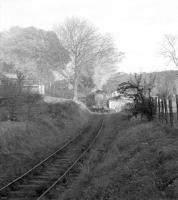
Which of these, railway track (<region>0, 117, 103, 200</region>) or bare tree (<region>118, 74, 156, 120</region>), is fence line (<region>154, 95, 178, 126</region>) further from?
railway track (<region>0, 117, 103, 200</region>)

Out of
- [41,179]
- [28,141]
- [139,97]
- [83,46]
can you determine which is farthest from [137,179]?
[83,46]

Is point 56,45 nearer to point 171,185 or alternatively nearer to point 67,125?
point 67,125

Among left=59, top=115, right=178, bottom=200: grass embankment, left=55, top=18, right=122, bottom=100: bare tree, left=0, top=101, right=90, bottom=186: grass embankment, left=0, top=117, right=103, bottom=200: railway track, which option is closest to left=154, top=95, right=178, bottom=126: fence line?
left=59, top=115, right=178, bottom=200: grass embankment

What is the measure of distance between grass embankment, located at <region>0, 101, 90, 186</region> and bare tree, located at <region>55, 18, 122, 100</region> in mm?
22490

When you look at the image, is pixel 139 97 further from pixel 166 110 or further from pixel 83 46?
pixel 83 46

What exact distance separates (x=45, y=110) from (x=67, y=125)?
3.55 meters

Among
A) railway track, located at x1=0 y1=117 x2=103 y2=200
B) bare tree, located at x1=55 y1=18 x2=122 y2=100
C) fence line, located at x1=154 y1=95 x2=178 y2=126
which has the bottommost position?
railway track, located at x1=0 y1=117 x2=103 y2=200

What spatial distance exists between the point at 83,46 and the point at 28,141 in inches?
1357

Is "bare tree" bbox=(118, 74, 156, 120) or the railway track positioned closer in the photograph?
the railway track

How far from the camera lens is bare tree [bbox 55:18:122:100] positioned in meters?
51.5

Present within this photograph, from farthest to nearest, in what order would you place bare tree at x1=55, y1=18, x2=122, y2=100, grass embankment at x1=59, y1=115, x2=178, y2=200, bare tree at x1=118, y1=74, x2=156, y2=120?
bare tree at x1=55, y1=18, x2=122, y2=100
bare tree at x1=118, y1=74, x2=156, y2=120
grass embankment at x1=59, y1=115, x2=178, y2=200

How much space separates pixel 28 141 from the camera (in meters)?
18.9

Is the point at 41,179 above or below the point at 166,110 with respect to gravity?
below

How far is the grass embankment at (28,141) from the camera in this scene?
1407 cm
